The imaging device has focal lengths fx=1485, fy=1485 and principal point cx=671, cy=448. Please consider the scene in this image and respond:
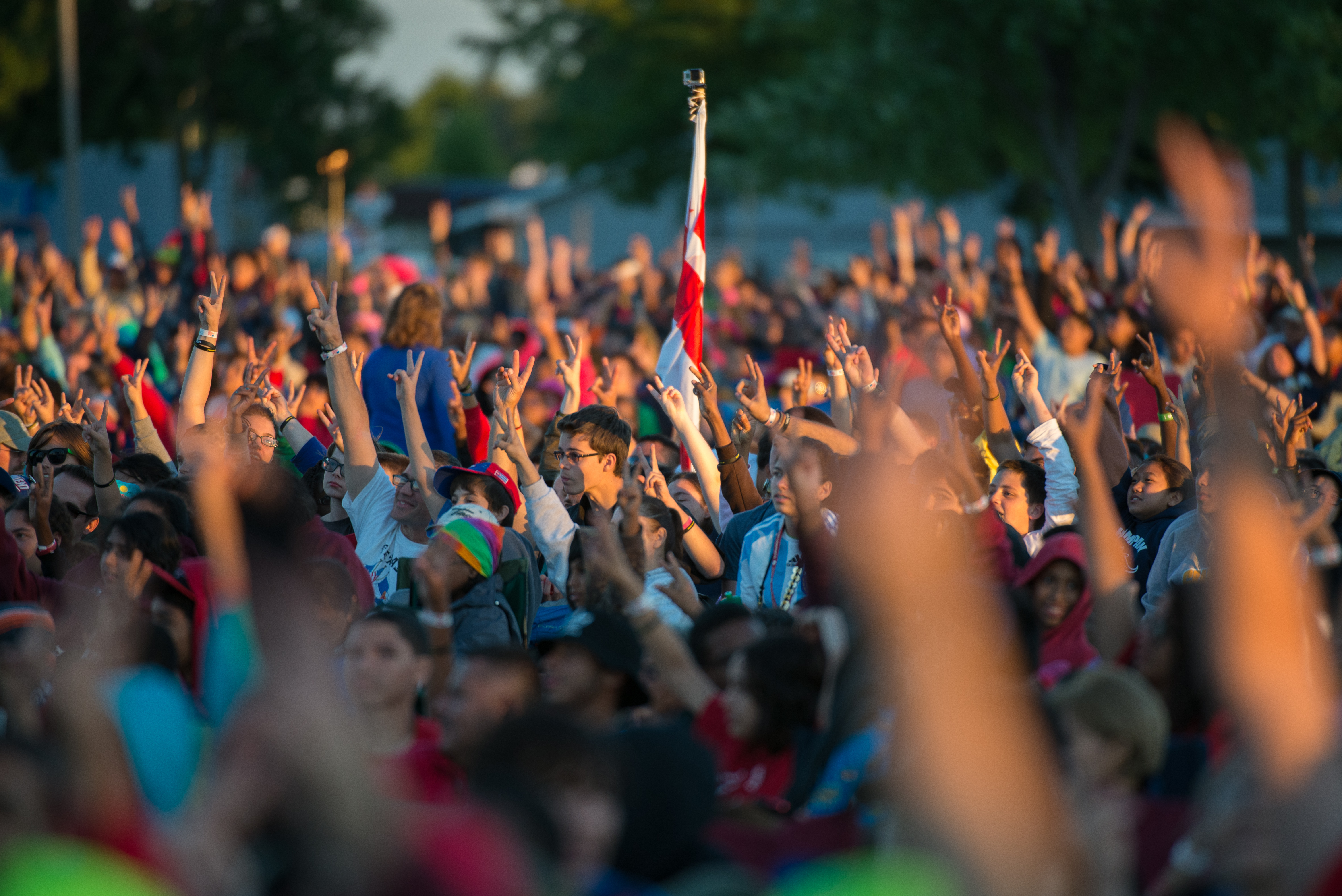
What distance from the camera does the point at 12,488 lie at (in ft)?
20.4

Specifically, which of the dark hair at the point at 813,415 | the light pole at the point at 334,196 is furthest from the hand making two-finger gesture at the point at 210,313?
the light pole at the point at 334,196

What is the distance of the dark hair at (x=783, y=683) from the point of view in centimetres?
372

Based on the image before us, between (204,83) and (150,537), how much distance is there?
26.1 m

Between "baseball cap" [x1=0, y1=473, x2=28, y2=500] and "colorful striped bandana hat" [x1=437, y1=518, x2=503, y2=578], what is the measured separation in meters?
2.23

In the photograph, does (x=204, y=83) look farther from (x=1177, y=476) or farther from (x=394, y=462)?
(x=1177, y=476)

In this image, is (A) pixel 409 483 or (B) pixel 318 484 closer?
(A) pixel 409 483

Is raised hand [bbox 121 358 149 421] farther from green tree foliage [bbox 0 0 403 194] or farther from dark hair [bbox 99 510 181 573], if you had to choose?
green tree foliage [bbox 0 0 403 194]

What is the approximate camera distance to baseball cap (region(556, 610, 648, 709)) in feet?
13.5

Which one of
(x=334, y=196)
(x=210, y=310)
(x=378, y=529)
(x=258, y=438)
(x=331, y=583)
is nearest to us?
(x=331, y=583)

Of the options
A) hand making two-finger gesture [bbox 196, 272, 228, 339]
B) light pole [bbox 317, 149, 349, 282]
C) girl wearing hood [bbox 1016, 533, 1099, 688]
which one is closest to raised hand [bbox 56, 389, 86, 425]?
hand making two-finger gesture [bbox 196, 272, 228, 339]

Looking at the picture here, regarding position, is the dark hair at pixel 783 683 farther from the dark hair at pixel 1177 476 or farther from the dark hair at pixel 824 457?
the dark hair at pixel 1177 476

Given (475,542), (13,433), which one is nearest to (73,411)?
(13,433)

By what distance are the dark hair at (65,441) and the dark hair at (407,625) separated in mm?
2987

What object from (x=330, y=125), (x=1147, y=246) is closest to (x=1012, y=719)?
(x=1147, y=246)
